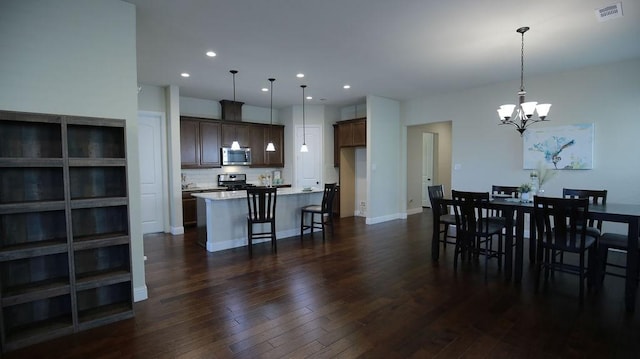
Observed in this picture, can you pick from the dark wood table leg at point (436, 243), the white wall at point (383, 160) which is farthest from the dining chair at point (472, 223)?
the white wall at point (383, 160)

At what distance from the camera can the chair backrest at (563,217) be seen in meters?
3.01

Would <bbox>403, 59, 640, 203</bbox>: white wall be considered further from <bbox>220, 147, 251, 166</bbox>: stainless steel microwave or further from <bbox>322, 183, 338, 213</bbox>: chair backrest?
<bbox>220, 147, 251, 166</bbox>: stainless steel microwave

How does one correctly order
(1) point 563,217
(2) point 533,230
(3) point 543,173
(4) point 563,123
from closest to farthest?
(1) point 563,217, (2) point 533,230, (4) point 563,123, (3) point 543,173

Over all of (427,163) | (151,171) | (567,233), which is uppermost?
(427,163)

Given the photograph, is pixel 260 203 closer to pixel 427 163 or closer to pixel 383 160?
pixel 383 160

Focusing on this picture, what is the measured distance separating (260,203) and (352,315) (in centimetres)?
244

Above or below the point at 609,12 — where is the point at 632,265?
below

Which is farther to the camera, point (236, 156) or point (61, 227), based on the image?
point (236, 156)

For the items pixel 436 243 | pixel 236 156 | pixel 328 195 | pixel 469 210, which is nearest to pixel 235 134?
pixel 236 156

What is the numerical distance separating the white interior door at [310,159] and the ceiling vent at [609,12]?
5466 millimetres

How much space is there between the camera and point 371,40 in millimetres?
3709

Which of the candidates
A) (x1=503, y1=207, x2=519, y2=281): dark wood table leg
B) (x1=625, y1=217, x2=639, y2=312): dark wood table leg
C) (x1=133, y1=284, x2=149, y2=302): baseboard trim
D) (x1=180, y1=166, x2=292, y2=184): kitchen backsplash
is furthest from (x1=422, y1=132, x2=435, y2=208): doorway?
(x1=133, y1=284, x2=149, y2=302): baseboard trim

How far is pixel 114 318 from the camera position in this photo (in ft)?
8.59

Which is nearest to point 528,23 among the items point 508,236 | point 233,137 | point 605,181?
point 508,236
